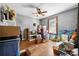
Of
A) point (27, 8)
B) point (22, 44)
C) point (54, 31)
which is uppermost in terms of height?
point (27, 8)

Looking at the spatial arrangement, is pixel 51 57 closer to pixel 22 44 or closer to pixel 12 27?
pixel 22 44

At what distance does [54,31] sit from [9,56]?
2.67 ft

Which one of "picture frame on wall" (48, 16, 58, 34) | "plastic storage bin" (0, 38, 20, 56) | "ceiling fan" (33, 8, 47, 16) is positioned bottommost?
"plastic storage bin" (0, 38, 20, 56)

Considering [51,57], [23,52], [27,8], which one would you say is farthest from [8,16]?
[51,57]

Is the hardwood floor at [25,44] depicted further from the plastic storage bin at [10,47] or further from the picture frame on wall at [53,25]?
the picture frame on wall at [53,25]

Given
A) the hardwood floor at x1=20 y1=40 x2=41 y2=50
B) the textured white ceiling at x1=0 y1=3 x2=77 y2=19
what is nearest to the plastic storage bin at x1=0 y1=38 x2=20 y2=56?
the hardwood floor at x1=20 y1=40 x2=41 y2=50

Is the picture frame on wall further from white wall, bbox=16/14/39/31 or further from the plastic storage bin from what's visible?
the plastic storage bin

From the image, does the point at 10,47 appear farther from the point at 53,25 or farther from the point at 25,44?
the point at 53,25

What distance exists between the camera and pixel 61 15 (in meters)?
1.70

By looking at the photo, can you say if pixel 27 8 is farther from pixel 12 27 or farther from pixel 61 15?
pixel 61 15

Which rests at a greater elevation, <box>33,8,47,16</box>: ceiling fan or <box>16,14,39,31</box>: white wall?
A: <box>33,8,47,16</box>: ceiling fan

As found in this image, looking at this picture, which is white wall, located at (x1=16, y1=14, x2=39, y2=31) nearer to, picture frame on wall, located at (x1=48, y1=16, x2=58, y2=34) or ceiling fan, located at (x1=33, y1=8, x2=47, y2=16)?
A: ceiling fan, located at (x1=33, y1=8, x2=47, y2=16)

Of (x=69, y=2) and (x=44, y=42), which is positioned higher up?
(x=69, y=2)

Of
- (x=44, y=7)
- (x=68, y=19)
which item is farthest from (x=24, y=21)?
(x=68, y=19)
